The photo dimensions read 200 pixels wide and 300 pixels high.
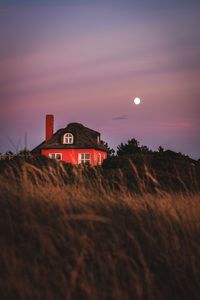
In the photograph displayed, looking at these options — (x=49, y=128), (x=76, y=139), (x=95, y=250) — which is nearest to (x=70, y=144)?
(x=76, y=139)

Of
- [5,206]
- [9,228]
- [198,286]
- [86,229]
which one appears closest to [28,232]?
[9,228]

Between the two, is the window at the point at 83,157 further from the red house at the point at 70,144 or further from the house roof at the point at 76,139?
the house roof at the point at 76,139

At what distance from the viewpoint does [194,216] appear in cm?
504

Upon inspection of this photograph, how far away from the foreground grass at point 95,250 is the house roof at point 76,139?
1627 inches

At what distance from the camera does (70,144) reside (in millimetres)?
47250

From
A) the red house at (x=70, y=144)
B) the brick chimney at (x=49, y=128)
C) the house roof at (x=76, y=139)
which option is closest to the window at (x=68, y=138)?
the red house at (x=70, y=144)

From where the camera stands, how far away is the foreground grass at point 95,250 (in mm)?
3447

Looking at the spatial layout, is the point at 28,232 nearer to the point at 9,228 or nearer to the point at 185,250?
the point at 9,228

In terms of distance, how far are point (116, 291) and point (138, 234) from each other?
1213 millimetres

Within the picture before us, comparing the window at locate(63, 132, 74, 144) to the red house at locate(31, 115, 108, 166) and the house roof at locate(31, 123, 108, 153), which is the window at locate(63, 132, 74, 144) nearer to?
the red house at locate(31, 115, 108, 166)

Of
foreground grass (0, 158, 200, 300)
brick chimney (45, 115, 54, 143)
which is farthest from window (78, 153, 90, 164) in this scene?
foreground grass (0, 158, 200, 300)

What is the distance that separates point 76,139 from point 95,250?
1723 inches

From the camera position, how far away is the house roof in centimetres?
4678

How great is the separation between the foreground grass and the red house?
4023 cm
